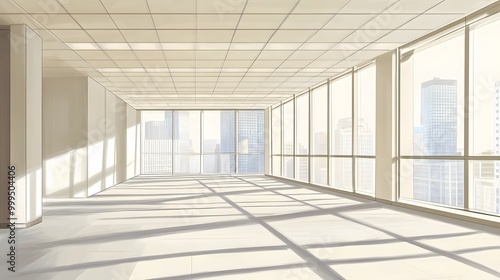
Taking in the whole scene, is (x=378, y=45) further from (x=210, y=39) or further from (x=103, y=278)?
(x=103, y=278)

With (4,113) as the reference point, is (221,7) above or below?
above

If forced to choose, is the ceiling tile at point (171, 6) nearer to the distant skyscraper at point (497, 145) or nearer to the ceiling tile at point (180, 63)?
the ceiling tile at point (180, 63)

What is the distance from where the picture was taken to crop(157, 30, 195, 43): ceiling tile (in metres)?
7.62

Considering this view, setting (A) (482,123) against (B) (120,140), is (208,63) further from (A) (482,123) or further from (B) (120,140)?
(B) (120,140)

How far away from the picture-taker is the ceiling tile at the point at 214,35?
7.62 metres

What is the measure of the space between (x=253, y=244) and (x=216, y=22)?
3.73 m

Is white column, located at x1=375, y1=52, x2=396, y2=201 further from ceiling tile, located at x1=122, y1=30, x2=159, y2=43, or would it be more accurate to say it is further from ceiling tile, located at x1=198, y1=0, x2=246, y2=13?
ceiling tile, located at x1=122, y1=30, x2=159, y2=43

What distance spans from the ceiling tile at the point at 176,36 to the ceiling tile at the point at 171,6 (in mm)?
1088

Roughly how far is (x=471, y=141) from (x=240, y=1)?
4.38 metres

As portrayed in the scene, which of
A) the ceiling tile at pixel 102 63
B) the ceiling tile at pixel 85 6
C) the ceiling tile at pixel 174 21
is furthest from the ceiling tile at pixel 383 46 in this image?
the ceiling tile at pixel 102 63

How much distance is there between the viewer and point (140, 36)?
25.8 feet

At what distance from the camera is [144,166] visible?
908 inches

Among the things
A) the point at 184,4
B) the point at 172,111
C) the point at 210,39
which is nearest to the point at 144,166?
the point at 172,111

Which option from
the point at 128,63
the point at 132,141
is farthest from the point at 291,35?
the point at 132,141
